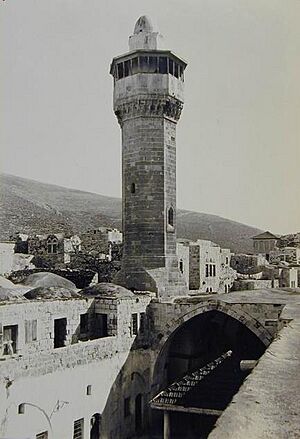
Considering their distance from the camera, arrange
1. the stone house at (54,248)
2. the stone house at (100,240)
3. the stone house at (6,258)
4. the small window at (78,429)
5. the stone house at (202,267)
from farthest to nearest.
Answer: the stone house at (100,240) → the stone house at (54,248) → the stone house at (202,267) → the stone house at (6,258) → the small window at (78,429)

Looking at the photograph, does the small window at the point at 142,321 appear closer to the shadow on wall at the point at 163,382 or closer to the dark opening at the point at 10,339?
the shadow on wall at the point at 163,382

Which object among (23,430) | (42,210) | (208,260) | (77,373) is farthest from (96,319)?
(42,210)

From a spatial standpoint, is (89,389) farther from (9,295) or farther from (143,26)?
(143,26)

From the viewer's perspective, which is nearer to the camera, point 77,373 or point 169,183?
point 77,373

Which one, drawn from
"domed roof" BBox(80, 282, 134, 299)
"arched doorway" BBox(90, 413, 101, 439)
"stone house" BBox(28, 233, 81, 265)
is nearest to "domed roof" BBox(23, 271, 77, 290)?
"domed roof" BBox(80, 282, 134, 299)

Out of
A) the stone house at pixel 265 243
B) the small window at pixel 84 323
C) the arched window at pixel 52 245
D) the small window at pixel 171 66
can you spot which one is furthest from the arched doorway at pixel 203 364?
the stone house at pixel 265 243

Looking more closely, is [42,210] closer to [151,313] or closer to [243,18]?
[151,313]

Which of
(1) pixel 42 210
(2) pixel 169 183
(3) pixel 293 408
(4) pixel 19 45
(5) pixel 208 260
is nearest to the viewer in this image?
(3) pixel 293 408
